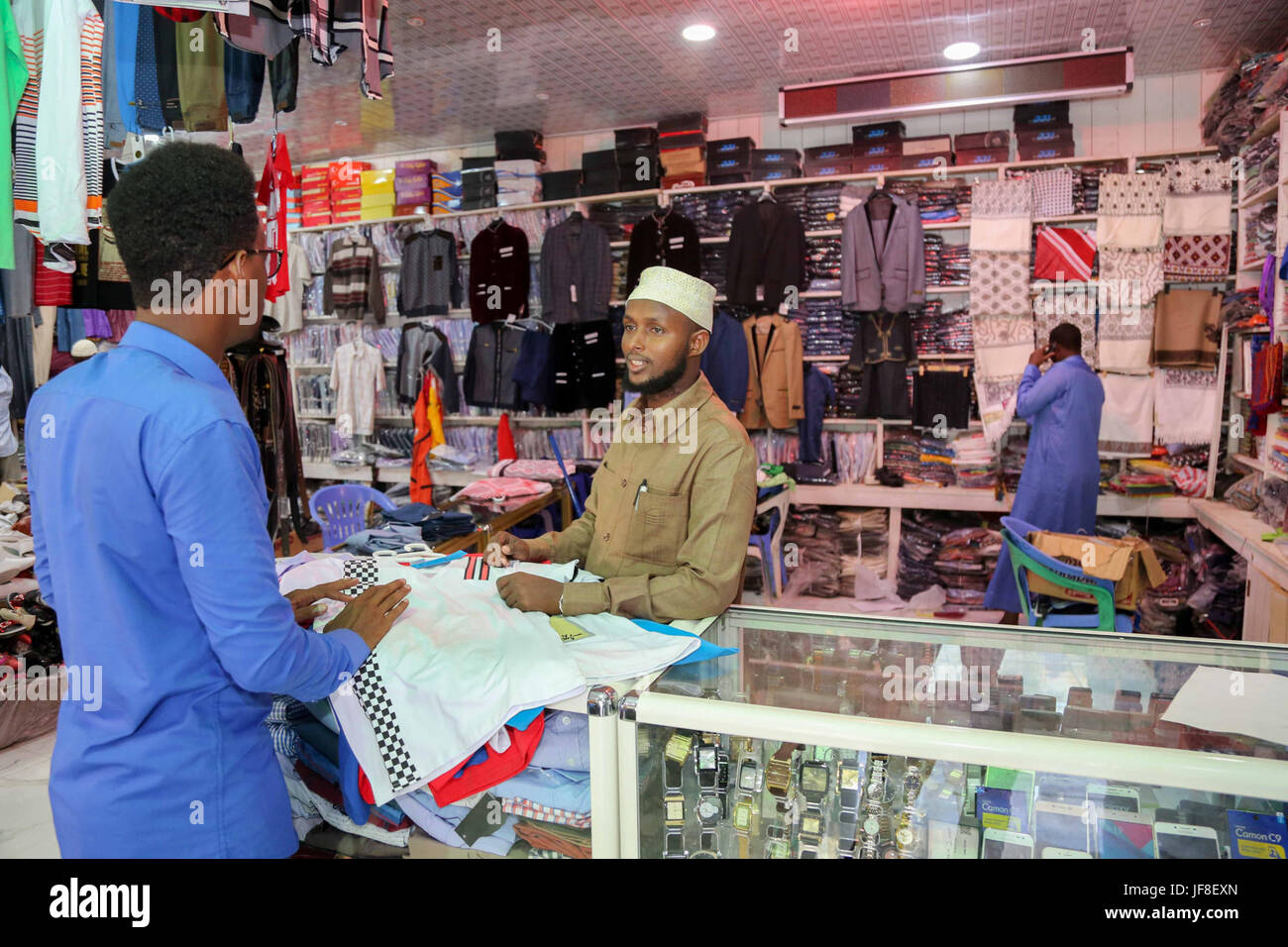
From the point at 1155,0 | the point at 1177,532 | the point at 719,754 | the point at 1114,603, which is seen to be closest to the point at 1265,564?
the point at 1114,603

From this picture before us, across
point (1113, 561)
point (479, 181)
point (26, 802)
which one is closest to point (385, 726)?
point (26, 802)

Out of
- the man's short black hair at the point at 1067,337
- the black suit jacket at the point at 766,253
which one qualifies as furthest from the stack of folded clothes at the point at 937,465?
the black suit jacket at the point at 766,253

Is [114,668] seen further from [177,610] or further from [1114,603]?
[1114,603]

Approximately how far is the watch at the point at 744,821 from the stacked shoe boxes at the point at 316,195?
23.4 ft

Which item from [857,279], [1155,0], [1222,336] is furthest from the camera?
[857,279]

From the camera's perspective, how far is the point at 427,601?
76.7 inches

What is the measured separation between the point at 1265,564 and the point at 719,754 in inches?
143

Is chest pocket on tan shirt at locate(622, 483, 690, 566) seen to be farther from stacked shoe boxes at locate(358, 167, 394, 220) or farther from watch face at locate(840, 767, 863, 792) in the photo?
stacked shoe boxes at locate(358, 167, 394, 220)

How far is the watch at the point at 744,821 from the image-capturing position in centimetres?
162

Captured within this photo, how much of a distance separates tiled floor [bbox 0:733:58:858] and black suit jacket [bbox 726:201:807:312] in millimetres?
4756

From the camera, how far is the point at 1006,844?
4.87 ft

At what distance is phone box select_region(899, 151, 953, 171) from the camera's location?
5770mm

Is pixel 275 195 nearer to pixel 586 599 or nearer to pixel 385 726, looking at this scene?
pixel 586 599

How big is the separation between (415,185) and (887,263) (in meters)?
3.88
